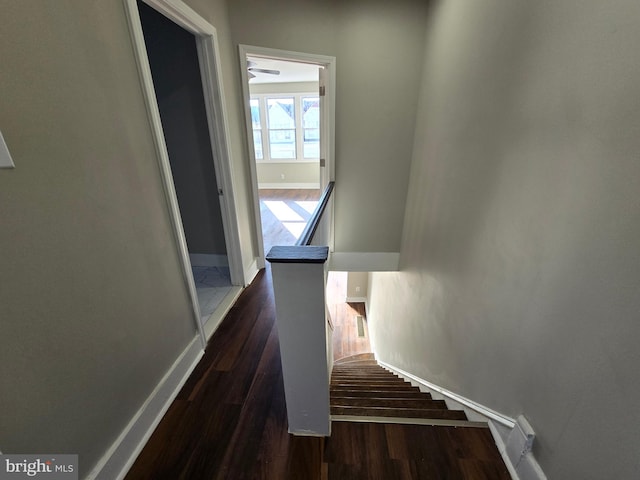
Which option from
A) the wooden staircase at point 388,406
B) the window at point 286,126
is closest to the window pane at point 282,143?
the window at point 286,126

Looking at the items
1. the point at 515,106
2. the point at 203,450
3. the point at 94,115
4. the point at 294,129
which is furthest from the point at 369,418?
the point at 294,129

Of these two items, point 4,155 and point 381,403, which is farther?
point 381,403

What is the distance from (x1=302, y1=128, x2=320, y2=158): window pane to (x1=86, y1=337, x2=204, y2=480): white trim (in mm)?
6064

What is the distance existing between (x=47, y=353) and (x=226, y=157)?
1.72 metres

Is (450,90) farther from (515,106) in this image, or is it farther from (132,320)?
(132,320)

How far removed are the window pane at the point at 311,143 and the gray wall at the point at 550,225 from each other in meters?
5.31

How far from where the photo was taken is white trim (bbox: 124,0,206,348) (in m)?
1.26

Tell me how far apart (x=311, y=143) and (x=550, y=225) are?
662 centimetres

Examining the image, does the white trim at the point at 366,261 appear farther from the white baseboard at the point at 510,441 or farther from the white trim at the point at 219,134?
the white baseboard at the point at 510,441

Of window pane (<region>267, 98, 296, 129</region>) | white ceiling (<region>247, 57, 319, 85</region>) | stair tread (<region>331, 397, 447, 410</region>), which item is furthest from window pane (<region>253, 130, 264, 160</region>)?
stair tread (<region>331, 397, 447, 410</region>)

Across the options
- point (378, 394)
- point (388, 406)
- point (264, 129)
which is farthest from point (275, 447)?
point (264, 129)

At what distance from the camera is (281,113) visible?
6.95m

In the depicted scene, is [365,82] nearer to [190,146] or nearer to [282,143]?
[190,146]

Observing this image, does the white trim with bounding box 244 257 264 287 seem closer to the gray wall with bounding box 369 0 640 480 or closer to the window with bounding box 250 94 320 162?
the gray wall with bounding box 369 0 640 480
